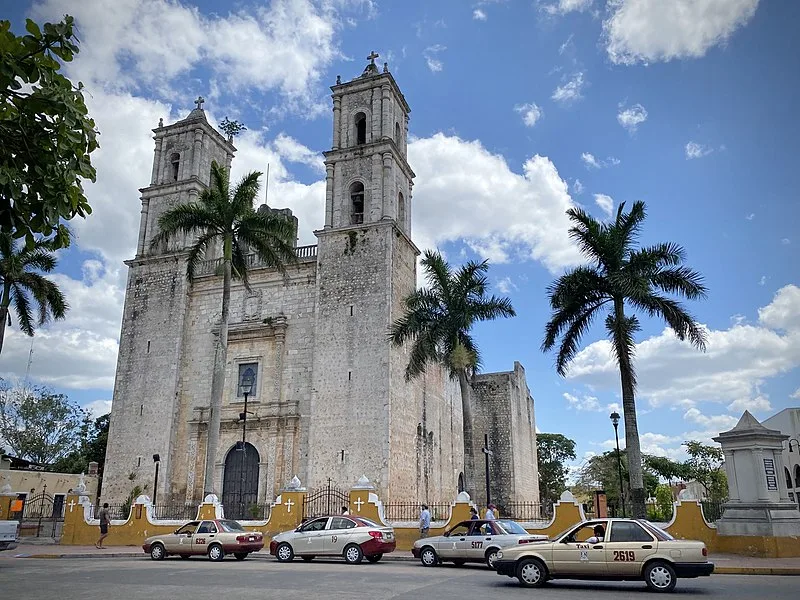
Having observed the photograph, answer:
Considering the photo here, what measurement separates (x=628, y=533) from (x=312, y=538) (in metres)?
7.39

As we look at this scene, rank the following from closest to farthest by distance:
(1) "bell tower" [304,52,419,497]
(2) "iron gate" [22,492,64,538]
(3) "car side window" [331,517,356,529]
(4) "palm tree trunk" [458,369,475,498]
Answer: (3) "car side window" [331,517,356,529], (4) "palm tree trunk" [458,369,475,498], (1) "bell tower" [304,52,419,497], (2) "iron gate" [22,492,64,538]

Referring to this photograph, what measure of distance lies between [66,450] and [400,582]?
39.1m

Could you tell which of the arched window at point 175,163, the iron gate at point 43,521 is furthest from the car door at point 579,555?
the arched window at point 175,163

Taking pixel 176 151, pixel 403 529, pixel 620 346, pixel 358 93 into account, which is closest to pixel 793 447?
pixel 620 346

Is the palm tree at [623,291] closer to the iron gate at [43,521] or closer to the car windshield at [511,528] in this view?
the car windshield at [511,528]

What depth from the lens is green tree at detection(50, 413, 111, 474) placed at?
1582 inches

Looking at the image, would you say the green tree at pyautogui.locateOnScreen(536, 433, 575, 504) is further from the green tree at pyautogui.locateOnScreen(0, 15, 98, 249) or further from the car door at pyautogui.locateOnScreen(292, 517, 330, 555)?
the green tree at pyautogui.locateOnScreen(0, 15, 98, 249)

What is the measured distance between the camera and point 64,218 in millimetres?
5141

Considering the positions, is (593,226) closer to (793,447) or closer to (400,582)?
(400,582)

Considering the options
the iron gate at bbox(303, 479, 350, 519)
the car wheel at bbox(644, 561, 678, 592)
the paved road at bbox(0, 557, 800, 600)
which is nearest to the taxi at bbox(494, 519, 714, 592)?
the car wheel at bbox(644, 561, 678, 592)

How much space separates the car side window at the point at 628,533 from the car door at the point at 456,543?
13.6 feet

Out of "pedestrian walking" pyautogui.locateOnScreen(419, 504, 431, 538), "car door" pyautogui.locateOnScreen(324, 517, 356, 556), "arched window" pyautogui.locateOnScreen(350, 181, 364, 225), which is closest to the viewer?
"car door" pyautogui.locateOnScreen(324, 517, 356, 556)

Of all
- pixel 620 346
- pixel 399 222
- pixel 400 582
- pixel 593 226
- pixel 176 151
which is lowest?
pixel 400 582

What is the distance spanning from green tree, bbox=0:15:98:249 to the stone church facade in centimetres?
1938
